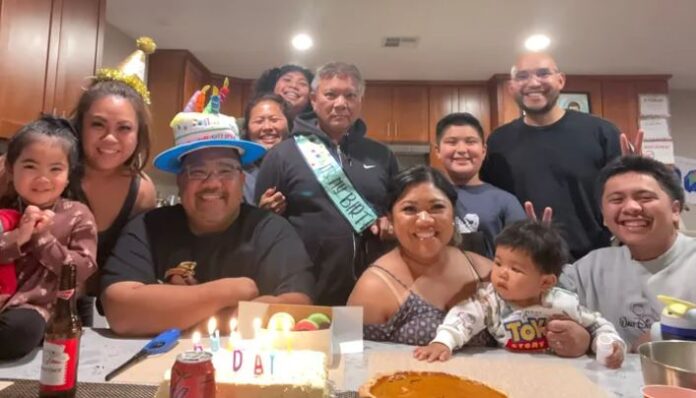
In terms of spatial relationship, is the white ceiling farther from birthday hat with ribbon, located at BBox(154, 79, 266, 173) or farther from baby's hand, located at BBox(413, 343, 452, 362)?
baby's hand, located at BBox(413, 343, 452, 362)

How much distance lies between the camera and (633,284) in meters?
1.35

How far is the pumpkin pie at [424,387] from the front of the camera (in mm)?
873

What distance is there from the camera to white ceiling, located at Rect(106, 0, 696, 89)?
3.07m

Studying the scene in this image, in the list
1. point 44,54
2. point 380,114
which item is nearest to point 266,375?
point 44,54

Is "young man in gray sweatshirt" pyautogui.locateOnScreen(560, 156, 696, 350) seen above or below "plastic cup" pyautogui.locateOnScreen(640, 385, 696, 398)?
above

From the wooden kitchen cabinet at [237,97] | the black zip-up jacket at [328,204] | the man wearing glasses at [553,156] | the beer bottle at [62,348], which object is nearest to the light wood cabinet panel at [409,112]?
the wooden kitchen cabinet at [237,97]

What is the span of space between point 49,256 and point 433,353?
0.99m

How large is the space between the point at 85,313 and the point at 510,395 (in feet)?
4.34

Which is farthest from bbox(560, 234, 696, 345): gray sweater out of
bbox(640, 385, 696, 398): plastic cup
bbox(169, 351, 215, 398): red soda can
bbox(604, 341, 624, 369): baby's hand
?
bbox(169, 351, 215, 398): red soda can

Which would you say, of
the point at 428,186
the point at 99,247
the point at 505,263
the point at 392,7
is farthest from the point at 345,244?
the point at 392,7

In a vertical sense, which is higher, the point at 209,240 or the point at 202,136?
the point at 202,136

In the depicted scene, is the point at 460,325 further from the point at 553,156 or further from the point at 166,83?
the point at 166,83

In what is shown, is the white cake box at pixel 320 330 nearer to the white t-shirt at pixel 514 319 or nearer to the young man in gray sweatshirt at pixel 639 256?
the white t-shirt at pixel 514 319

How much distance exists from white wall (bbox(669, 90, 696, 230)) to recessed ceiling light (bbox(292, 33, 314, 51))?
3605 mm
